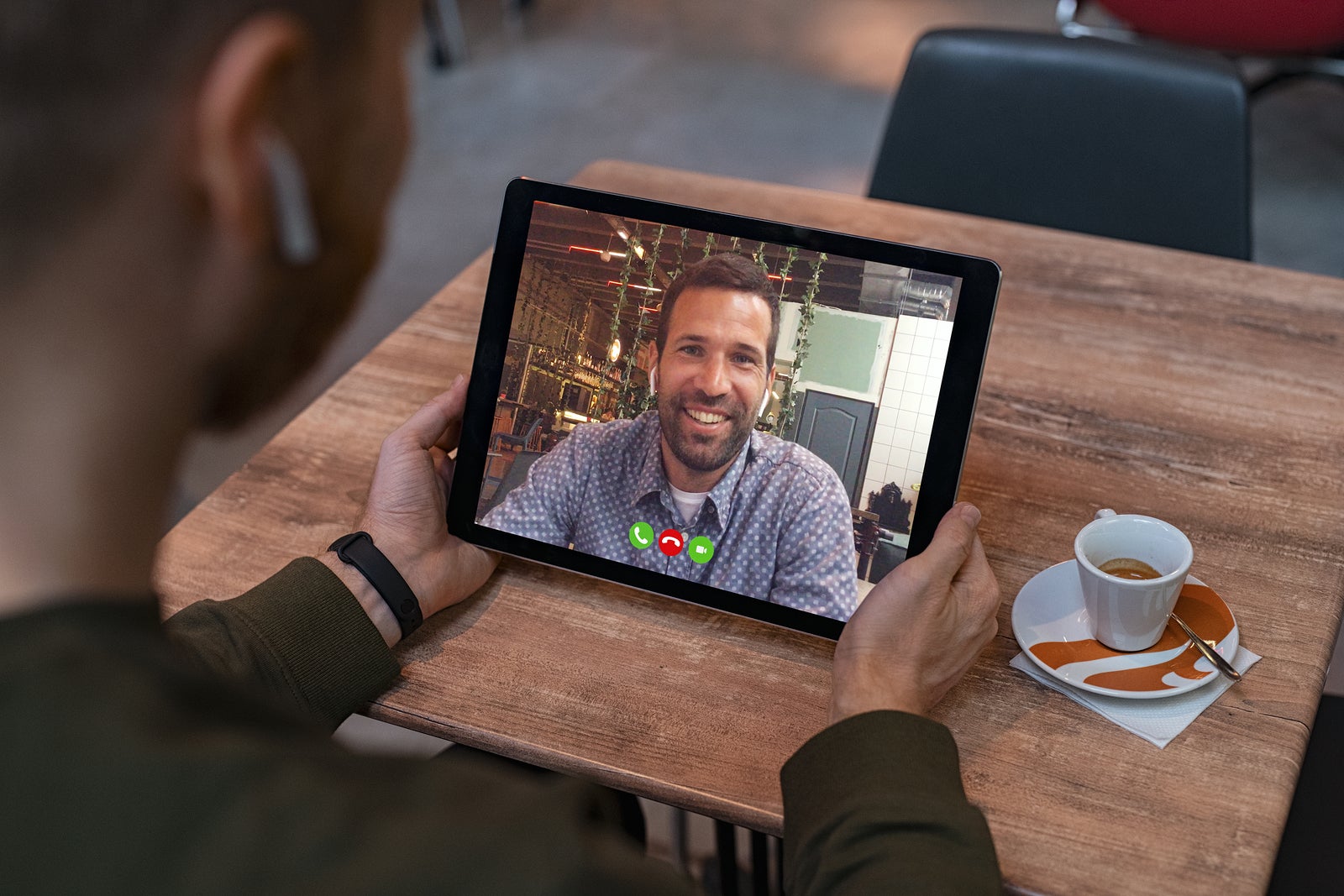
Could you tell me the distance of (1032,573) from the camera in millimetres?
889

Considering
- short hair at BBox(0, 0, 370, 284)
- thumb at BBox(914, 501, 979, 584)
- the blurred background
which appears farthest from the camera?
the blurred background

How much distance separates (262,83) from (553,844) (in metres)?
0.28

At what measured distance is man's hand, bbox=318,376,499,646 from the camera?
33.8 inches

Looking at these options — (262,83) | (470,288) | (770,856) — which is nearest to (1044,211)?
(470,288)

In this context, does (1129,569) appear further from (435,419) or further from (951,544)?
(435,419)

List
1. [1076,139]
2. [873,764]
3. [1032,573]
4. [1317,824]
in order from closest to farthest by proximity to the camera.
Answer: [873,764] → [1032,573] → [1317,824] → [1076,139]

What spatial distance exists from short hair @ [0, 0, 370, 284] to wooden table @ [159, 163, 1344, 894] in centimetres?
50

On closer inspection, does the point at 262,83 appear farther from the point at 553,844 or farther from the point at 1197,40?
the point at 1197,40

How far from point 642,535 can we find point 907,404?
0.72ft

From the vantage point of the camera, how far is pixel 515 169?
309cm

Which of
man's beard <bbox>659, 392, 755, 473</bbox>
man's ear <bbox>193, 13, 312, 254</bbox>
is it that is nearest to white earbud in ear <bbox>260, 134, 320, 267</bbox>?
man's ear <bbox>193, 13, 312, 254</bbox>

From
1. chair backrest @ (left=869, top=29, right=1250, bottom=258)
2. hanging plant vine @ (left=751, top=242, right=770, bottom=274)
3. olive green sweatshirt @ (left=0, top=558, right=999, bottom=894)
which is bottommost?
olive green sweatshirt @ (left=0, top=558, right=999, bottom=894)

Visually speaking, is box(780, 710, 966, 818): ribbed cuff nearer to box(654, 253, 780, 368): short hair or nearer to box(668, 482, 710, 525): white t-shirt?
box(668, 482, 710, 525): white t-shirt

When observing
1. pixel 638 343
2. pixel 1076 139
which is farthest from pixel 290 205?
pixel 1076 139
